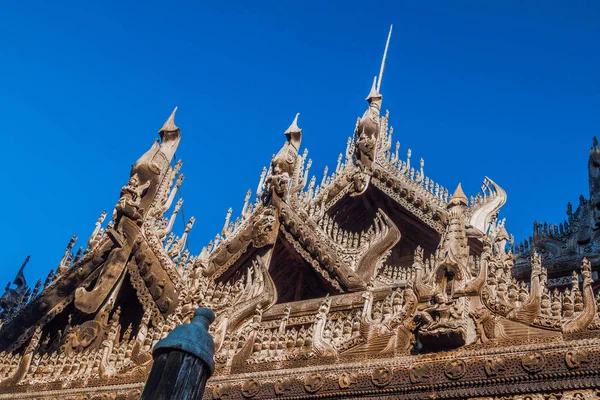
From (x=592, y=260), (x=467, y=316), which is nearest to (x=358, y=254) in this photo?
(x=592, y=260)

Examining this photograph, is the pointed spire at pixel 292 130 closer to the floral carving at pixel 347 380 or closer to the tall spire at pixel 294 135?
the tall spire at pixel 294 135

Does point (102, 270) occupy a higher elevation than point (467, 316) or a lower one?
higher

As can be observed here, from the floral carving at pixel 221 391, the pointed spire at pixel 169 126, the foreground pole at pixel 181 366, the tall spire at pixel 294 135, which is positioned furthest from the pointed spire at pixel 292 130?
the foreground pole at pixel 181 366

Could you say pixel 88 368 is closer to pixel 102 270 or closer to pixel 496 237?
pixel 102 270

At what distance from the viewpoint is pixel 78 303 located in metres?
12.2

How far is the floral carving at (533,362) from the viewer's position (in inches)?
262

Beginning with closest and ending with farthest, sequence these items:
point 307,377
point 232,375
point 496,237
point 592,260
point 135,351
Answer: point 307,377 → point 232,375 → point 135,351 → point 592,260 → point 496,237

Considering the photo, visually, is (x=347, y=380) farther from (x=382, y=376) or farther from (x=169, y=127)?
(x=169, y=127)

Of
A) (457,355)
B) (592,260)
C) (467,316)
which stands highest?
(592,260)

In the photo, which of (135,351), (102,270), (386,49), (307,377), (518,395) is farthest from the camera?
(386,49)

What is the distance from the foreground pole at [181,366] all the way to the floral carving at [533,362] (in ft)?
10.5

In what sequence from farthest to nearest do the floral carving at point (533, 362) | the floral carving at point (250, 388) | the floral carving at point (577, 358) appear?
the floral carving at point (250, 388) < the floral carving at point (533, 362) < the floral carving at point (577, 358)

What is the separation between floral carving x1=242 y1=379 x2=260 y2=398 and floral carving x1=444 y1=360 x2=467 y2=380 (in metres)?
2.39

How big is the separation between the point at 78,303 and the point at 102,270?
3.14ft
